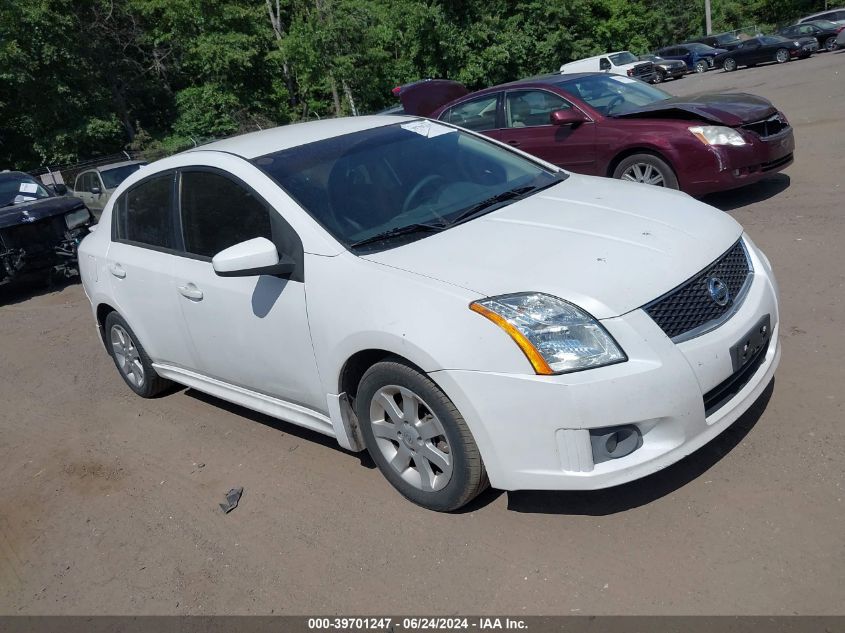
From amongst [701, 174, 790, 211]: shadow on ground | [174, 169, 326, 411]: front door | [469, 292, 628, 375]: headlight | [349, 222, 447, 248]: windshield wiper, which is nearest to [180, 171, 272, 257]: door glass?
[174, 169, 326, 411]: front door

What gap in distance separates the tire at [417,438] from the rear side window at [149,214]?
1832mm

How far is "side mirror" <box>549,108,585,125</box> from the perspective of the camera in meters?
8.09

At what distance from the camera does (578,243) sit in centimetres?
338

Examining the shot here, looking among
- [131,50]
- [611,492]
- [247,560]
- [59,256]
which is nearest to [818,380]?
[611,492]

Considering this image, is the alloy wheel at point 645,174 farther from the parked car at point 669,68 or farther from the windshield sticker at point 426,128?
the parked car at point 669,68

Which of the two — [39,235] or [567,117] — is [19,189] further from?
[567,117]

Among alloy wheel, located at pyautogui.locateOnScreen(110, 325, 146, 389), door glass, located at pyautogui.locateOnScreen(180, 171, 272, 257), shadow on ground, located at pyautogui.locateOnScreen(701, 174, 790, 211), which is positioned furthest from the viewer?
shadow on ground, located at pyautogui.locateOnScreen(701, 174, 790, 211)

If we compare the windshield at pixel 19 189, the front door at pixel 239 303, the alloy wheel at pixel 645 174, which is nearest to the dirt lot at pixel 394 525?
the front door at pixel 239 303

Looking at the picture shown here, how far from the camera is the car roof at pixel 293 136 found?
426 centimetres

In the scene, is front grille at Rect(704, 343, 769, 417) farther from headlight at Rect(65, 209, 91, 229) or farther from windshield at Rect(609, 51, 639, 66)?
windshield at Rect(609, 51, 639, 66)

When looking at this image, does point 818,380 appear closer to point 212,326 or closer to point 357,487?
point 357,487

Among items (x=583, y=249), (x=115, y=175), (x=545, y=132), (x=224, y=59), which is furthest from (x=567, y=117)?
(x=224, y=59)

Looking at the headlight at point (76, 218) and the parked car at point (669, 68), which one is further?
the parked car at point (669, 68)

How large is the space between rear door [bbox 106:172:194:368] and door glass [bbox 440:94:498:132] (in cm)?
506
